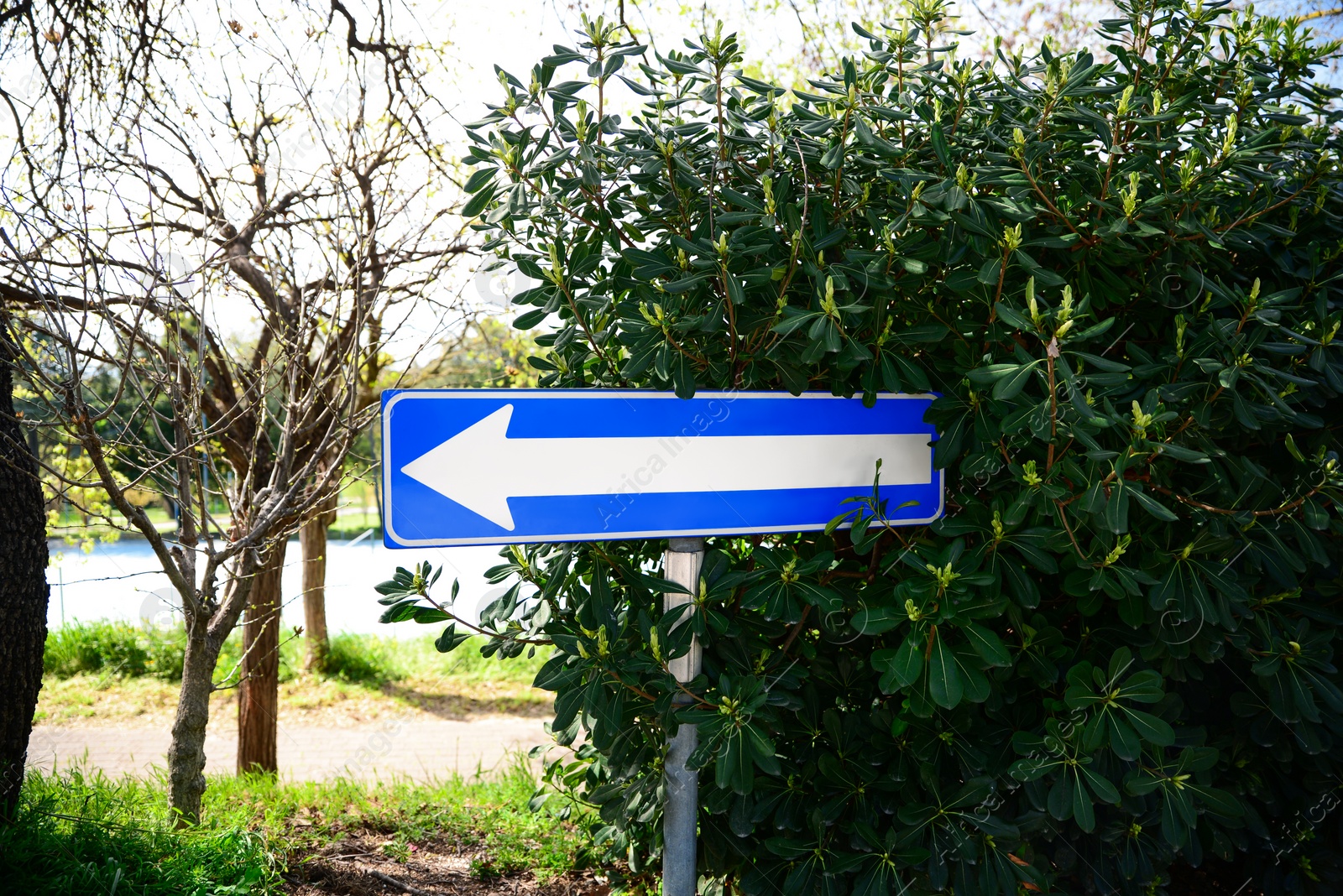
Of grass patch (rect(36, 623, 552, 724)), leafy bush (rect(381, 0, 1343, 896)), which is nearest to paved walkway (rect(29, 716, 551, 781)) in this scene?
grass patch (rect(36, 623, 552, 724))

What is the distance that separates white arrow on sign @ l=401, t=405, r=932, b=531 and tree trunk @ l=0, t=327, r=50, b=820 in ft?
6.89

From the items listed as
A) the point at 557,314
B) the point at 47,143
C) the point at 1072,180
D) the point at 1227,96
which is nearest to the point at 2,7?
the point at 47,143

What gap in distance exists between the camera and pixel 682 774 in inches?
68.4

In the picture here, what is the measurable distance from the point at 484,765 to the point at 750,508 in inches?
199

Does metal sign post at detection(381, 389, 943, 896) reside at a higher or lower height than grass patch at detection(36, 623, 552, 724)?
higher

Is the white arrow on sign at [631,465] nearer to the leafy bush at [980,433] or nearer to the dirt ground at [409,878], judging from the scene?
the leafy bush at [980,433]

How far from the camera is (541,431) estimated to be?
1606 millimetres

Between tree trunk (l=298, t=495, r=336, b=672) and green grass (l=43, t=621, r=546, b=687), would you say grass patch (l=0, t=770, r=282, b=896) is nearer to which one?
tree trunk (l=298, t=495, r=336, b=672)

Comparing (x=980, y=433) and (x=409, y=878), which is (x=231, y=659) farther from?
(x=980, y=433)

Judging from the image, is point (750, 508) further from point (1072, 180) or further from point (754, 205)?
point (1072, 180)

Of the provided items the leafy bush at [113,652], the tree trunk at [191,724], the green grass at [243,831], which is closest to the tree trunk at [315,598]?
the leafy bush at [113,652]

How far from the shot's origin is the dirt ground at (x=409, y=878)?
2895 mm

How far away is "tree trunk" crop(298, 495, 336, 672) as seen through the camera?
7.90 m

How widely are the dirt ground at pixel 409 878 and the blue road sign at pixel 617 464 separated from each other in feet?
5.87
